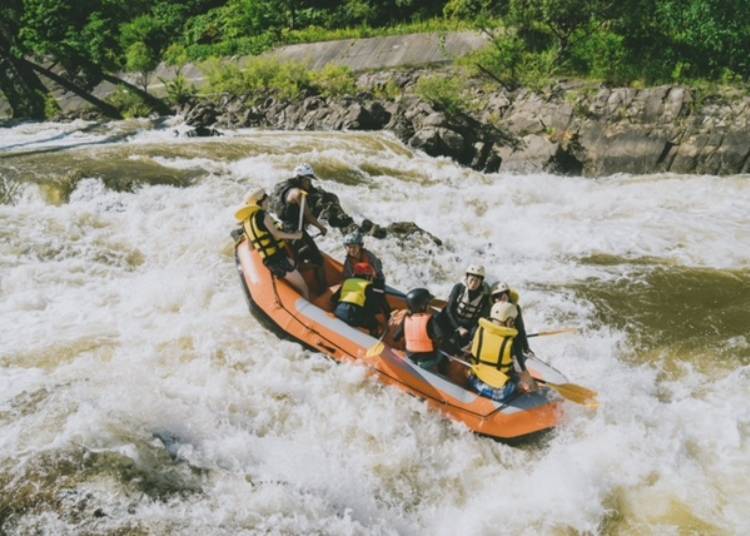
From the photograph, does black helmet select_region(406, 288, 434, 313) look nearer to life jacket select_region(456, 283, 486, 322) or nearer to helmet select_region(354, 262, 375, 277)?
life jacket select_region(456, 283, 486, 322)

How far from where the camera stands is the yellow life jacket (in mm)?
5770

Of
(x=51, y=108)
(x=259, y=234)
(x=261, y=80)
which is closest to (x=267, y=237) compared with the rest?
(x=259, y=234)

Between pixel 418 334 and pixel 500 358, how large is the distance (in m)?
0.72

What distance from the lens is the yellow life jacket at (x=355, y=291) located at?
5770 millimetres

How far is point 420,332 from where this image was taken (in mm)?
5160

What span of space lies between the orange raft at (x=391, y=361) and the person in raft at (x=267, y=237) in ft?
0.41

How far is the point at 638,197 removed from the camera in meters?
11.2

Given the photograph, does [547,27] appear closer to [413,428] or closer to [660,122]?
[660,122]

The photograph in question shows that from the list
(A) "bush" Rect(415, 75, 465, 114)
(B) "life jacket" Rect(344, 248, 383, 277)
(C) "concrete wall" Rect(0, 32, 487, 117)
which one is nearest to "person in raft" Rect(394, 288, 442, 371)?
(B) "life jacket" Rect(344, 248, 383, 277)

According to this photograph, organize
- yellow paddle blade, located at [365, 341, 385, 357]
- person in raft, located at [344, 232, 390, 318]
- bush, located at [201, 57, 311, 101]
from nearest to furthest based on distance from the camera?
1. yellow paddle blade, located at [365, 341, 385, 357]
2. person in raft, located at [344, 232, 390, 318]
3. bush, located at [201, 57, 311, 101]

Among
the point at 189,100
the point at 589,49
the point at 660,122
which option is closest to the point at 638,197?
the point at 660,122

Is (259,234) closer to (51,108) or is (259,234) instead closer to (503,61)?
(503,61)

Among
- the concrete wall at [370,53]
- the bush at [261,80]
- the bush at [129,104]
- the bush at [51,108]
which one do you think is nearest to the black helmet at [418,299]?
the bush at [261,80]

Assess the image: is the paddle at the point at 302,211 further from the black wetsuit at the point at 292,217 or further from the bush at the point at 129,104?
the bush at the point at 129,104
